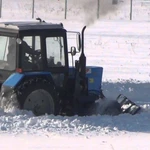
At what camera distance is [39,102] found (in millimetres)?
11648

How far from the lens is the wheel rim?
1150 centimetres

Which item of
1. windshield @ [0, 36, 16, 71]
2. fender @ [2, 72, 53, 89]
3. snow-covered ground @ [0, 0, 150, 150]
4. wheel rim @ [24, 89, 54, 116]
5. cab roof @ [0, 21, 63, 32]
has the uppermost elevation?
cab roof @ [0, 21, 63, 32]

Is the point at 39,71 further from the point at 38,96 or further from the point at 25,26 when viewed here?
the point at 25,26

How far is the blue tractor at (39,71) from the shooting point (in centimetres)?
1132

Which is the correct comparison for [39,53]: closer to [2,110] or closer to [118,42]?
[2,110]

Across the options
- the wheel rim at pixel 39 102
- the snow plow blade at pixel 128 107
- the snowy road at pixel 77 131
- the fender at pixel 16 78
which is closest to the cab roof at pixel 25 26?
the fender at pixel 16 78

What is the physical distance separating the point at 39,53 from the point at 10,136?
6.61ft

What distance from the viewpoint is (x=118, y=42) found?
Answer: 2680cm

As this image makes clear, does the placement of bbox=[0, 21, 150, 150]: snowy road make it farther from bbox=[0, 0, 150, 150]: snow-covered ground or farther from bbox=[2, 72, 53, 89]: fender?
bbox=[2, 72, 53, 89]: fender

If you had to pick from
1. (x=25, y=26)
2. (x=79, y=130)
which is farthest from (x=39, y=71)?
(x=79, y=130)

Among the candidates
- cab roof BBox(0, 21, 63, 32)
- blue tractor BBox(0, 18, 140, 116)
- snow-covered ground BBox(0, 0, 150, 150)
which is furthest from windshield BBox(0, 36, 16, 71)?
snow-covered ground BBox(0, 0, 150, 150)

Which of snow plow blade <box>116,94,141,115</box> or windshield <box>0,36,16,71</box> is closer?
windshield <box>0,36,16,71</box>

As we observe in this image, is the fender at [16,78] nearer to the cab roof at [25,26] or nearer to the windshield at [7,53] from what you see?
the windshield at [7,53]

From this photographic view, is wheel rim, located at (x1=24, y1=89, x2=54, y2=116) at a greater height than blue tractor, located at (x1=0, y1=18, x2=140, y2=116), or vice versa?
blue tractor, located at (x1=0, y1=18, x2=140, y2=116)
